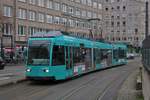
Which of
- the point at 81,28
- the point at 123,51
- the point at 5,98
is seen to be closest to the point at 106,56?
the point at 123,51

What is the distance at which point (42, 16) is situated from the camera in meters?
77.6

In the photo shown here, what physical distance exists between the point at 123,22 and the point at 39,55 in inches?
4244

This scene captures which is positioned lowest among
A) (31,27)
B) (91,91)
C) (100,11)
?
(91,91)

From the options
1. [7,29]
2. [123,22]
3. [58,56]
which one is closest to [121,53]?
[58,56]

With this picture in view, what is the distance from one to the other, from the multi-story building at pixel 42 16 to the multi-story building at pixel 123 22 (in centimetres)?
2329

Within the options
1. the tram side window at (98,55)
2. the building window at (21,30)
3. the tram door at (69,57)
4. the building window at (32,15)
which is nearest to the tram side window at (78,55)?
the tram door at (69,57)

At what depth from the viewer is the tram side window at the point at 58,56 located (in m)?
20.7

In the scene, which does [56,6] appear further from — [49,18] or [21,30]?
[21,30]

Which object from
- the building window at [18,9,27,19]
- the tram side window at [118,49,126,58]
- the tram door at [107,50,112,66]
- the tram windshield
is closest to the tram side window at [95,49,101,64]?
the tram door at [107,50,112,66]

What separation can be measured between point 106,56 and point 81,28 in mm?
57657

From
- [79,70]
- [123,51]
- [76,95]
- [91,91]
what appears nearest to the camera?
[76,95]

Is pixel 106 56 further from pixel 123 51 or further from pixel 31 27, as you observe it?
pixel 31 27

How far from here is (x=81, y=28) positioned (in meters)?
94.4

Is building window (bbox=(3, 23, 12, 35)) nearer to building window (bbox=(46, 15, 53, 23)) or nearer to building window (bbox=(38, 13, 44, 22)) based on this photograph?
building window (bbox=(38, 13, 44, 22))
